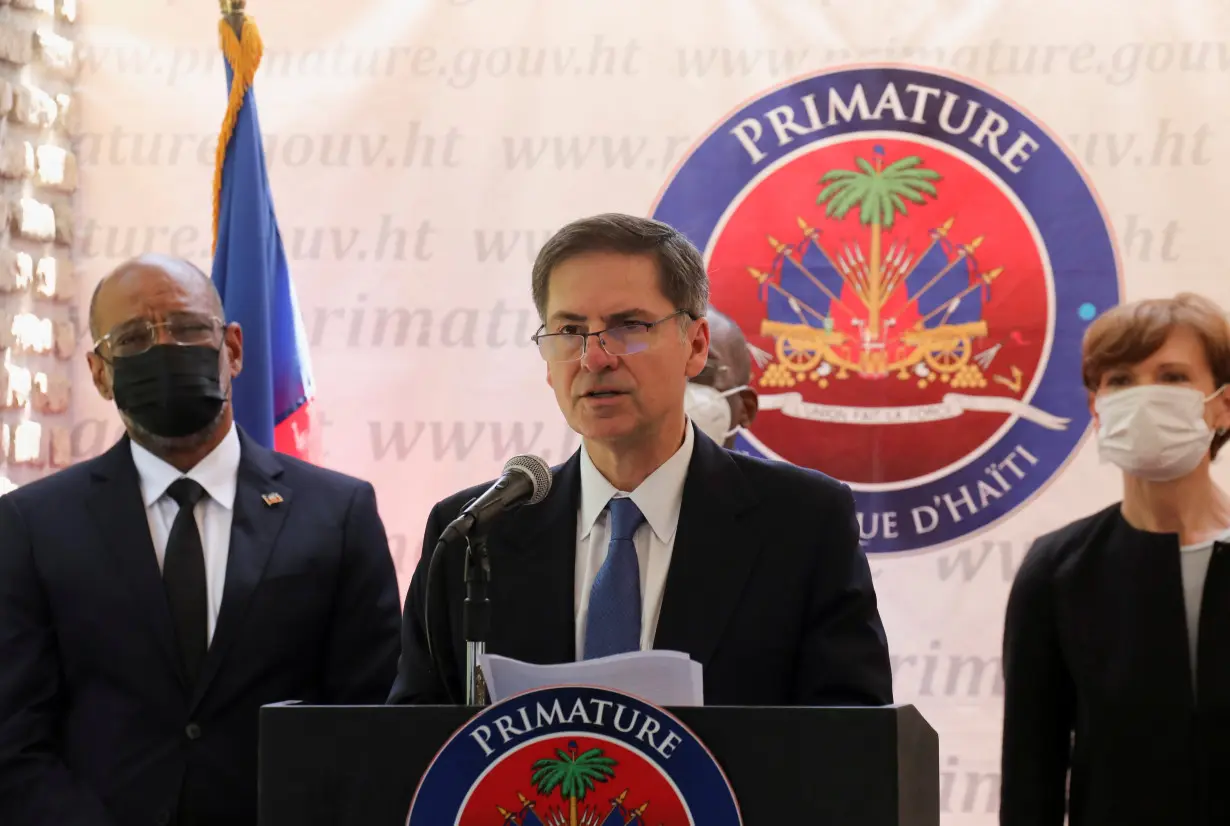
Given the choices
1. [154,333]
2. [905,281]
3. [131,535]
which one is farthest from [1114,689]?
[154,333]

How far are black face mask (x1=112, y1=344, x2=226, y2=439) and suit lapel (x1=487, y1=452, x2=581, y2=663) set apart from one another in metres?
1.05

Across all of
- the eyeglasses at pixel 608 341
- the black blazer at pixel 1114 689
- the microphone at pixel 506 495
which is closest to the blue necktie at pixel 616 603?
the eyeglasses at pixel 608 341

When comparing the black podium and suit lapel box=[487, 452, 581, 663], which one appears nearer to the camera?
the black podium

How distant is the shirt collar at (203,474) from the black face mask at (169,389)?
0.20 ft

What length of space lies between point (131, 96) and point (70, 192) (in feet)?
1.13

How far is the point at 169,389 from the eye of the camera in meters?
3.08

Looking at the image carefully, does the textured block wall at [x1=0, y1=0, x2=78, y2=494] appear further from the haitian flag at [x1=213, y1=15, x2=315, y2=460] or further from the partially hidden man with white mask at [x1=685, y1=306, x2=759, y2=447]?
the partially hidden man with white mask at [x1=685, y1=306, x2=759, y2=447]

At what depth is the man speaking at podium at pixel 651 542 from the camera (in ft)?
7.27

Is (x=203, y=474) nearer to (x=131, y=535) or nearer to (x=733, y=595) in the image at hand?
(x=131, y=535)

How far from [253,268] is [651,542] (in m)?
2.08

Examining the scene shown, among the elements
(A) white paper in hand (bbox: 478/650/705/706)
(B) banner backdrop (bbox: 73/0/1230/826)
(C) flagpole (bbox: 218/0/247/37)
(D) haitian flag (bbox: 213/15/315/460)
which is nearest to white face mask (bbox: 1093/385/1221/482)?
(B) banner backdrop (bbox: 73/0/1230/826)

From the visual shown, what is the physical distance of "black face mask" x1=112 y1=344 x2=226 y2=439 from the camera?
10.1 feet

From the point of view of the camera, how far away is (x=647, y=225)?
2.34m

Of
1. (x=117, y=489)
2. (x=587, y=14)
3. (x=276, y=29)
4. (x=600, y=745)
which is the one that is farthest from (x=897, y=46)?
(x=600, y=745)
